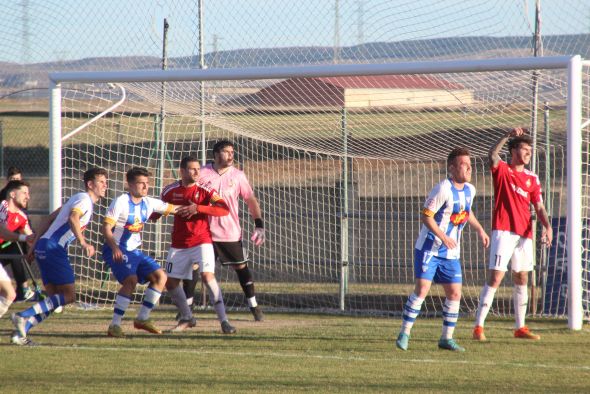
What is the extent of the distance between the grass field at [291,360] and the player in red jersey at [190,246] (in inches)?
10.5

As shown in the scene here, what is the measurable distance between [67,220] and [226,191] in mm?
2049

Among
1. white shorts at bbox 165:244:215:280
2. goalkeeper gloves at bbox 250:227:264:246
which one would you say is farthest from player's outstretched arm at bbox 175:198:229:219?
goalkeeper gloves at bbox 250:227:264:246

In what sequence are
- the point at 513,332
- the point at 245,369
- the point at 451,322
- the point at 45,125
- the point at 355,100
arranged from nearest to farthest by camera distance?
the point at 245,369, the point at 451,322, the point at 513,332, the point at 355,100, the point at 45,125

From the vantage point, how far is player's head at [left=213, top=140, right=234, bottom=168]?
31.9 ft

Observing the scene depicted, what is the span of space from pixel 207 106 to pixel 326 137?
2.20 meters

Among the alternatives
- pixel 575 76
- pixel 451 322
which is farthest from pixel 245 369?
pixel 575 76

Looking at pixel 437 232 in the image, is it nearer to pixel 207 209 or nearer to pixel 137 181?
pixel 207 209

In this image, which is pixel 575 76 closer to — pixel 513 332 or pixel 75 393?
pixel 513 332

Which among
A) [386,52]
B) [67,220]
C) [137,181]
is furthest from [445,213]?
[386,52]

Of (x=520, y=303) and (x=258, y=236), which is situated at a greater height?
(x=258, y=236)

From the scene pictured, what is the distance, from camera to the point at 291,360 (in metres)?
7.53

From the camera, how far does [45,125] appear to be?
86.0 ft

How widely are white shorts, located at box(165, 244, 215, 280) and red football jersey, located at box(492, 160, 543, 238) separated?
2.90 meters

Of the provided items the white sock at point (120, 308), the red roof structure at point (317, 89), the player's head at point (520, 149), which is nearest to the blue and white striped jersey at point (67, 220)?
the white sock at point (120, 308)
